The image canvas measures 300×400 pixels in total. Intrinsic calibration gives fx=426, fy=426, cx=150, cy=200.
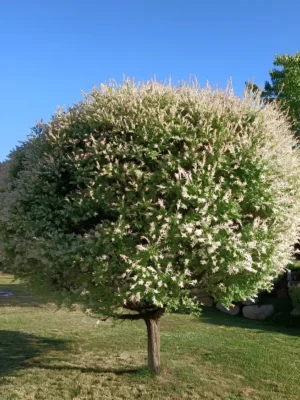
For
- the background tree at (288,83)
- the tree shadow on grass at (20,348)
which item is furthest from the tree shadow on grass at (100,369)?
the background tree at (288,83)

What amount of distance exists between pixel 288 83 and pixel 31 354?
2486 cm

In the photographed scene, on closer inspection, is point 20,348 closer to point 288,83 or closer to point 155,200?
point 155,200

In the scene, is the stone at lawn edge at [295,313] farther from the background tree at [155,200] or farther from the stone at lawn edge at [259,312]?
the background tree at [155,200]

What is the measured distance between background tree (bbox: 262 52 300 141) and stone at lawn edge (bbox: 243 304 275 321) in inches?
478

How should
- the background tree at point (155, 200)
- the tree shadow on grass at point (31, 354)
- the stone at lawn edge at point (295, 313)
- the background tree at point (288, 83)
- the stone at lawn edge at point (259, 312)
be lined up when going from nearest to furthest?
the background tree at point (155, 200) < the tree shadow on grass at point (31, 354) < the stone at lawn edge at point (295, 313) < the stone at lawn edge at point (259, 312) < the background tree at point (288, 83)

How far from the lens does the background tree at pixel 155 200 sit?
28.1ft

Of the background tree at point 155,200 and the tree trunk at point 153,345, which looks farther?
the tree trunk at point 153,345

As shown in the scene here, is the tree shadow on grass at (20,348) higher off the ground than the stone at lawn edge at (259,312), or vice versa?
the stone at lawn edge at (259,312)

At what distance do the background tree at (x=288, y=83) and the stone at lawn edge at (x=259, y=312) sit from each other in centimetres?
1215

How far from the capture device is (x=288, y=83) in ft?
98.2

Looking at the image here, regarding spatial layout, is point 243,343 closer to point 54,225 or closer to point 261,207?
point 261,207

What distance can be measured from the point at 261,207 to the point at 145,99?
11.8ft

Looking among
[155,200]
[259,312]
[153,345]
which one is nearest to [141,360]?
[153,345]

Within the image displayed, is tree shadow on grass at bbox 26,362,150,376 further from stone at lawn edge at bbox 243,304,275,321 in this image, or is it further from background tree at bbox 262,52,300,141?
background tree at bbox 262,52,300,141
